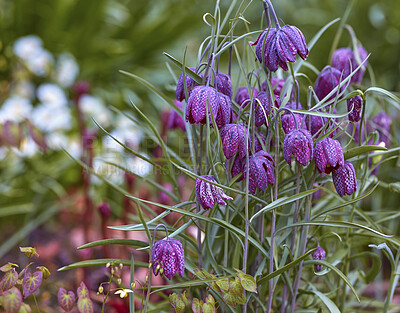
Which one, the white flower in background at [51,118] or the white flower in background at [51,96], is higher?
the white flower in background at [51,96]

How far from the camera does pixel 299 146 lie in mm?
791

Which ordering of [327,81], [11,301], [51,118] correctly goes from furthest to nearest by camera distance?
[51,118], [327,81], [11,301]

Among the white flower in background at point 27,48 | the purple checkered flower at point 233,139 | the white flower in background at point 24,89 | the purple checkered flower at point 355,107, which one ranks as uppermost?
the white flower in background at point 27,48

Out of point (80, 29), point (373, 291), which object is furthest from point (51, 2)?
point (373, 291)

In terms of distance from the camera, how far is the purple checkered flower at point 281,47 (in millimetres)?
789

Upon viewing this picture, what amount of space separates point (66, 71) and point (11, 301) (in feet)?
6.18

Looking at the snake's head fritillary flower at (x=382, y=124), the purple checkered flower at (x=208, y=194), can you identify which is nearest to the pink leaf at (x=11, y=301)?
the purple checkered flower at (x=208, y=194)

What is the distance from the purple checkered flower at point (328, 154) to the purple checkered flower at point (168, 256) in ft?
0.92

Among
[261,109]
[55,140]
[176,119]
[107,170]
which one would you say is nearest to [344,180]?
[261,109]

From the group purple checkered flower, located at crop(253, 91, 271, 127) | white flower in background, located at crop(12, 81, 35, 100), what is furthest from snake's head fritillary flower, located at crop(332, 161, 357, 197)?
white flower in background, located at crop(12, 81, 35, 100)

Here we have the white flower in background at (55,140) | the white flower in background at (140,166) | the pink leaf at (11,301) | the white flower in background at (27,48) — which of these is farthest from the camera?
the white flower in background at (27,48)

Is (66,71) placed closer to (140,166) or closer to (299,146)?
(140,166)

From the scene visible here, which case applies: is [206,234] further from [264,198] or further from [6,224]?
[6,224]

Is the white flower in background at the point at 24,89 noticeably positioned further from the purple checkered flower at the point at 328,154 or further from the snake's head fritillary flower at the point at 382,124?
the purple checkered flower at the point at 328,154
